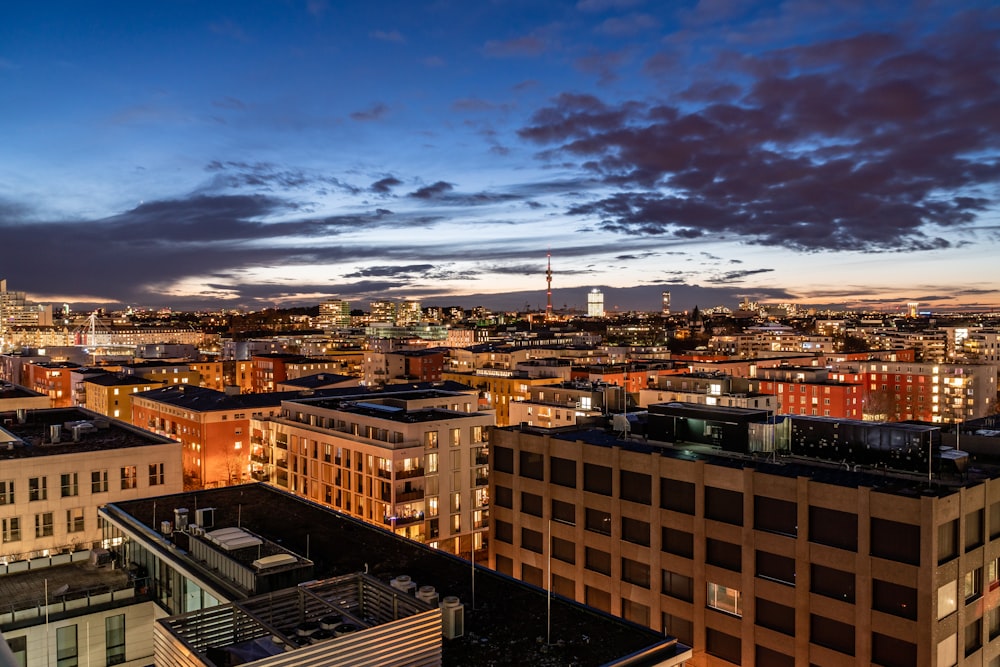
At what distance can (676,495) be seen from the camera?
37000 millimetres

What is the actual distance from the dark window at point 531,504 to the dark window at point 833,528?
56.0 feet

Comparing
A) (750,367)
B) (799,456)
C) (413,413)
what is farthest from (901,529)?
(750,367)

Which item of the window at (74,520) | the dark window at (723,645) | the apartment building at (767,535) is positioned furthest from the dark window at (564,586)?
the window at (74,520)

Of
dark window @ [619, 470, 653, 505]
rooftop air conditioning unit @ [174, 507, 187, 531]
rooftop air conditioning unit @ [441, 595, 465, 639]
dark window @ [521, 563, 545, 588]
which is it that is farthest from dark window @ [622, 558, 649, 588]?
rooftop air conditioning unit @ [174, 507, 187, 531]

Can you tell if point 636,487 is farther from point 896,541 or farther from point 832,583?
point 896,541

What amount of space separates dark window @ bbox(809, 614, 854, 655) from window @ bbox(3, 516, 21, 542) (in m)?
44.2

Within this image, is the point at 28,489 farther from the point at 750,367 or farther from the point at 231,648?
the point at 750,367

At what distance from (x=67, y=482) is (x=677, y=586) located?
37.5 metres

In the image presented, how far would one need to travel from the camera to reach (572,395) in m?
101

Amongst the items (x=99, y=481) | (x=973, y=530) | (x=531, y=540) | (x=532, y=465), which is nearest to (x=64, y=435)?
(x=99, y=481)

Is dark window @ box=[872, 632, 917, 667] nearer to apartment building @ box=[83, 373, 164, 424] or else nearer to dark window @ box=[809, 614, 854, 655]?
dark window @ box=[809, 614, 854, 655]

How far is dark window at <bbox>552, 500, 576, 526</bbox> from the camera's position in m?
42.3

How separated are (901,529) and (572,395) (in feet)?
237

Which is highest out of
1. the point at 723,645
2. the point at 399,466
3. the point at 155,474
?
the point at 155,474
